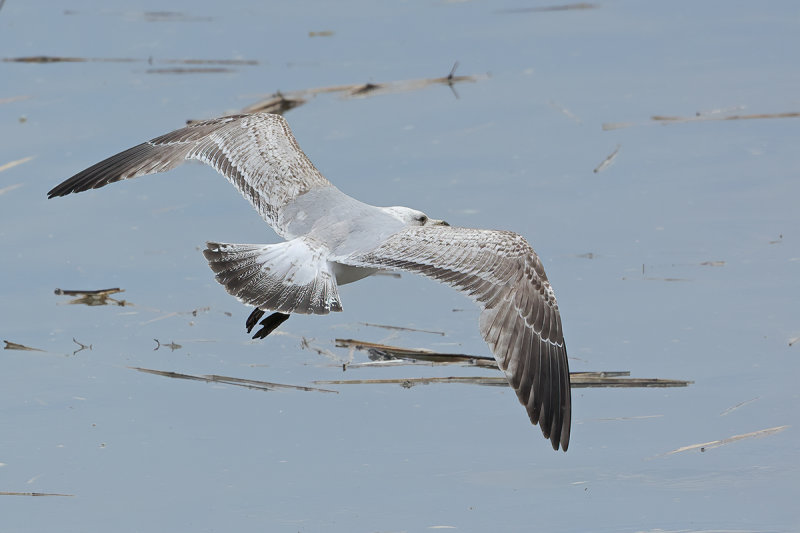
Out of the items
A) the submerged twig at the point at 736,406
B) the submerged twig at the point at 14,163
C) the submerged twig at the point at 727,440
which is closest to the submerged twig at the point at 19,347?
the submerged twig at the point at 14,163

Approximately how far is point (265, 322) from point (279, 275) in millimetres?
485

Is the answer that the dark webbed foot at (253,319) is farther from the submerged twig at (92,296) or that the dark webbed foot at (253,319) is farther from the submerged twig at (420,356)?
the submerged twig at (92,296)

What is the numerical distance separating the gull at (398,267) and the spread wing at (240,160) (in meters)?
0.01

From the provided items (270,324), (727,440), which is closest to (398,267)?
(270,324)

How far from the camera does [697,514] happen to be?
18.1 ft

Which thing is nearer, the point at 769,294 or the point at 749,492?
the point at 749,492

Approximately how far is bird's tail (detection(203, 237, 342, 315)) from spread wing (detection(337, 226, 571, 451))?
159mm

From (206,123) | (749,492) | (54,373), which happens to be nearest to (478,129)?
(206,123)

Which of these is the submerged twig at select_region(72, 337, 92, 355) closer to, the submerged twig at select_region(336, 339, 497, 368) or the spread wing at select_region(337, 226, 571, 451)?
the submerged twig at select_region(336, 339, 497, 368)

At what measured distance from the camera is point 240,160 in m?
7.57

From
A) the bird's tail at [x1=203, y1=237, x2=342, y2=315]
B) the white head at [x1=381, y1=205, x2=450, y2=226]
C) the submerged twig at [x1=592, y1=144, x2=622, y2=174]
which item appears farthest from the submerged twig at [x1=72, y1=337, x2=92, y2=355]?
the submerged twig at [x1=592, y1=144, x2=622, y2=174]

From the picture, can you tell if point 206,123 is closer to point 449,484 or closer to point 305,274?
point 305,274

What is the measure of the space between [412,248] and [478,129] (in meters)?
3.08

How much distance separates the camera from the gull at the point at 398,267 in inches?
239
